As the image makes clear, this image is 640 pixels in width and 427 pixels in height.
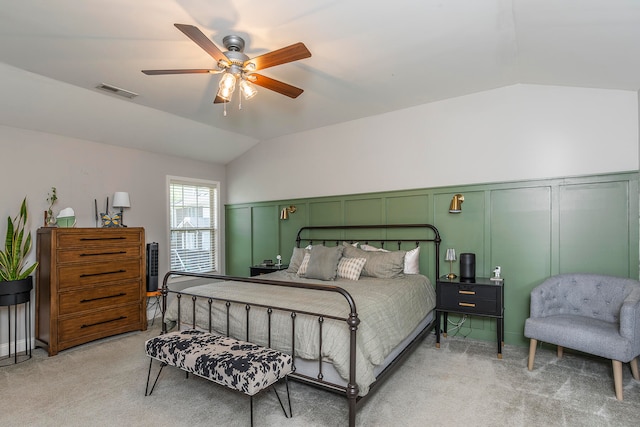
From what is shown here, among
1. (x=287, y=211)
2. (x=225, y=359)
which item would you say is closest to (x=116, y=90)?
(x=287, y=211)

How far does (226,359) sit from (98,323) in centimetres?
272

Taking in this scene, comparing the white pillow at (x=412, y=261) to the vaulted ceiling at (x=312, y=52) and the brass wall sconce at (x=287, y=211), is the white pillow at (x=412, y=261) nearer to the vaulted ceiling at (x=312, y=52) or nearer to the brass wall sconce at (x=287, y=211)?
the vaulted ceiling at (x=312, y=52)

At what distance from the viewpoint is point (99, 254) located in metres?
4.08

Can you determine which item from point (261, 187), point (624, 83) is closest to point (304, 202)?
point (261, 187)

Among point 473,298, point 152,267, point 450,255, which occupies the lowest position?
point 473,298

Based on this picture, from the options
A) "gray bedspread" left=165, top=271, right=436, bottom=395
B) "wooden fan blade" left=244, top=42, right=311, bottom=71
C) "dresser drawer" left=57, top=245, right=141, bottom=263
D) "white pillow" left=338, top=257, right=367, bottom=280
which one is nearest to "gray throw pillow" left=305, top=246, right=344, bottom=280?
"white pillow" left=338, top=257, right=367, bottom=280

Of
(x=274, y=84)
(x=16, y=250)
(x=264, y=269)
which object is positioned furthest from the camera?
(x=264, y=269)

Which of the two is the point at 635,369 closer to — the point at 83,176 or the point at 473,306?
the point at 473,306

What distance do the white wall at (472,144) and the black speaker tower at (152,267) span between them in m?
2.08

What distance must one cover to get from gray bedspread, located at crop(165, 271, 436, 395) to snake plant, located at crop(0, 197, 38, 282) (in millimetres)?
1826

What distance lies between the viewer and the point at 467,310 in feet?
11.6

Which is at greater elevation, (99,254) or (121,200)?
(121,200)

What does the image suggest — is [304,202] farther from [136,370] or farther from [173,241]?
[136,370]

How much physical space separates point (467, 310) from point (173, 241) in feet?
14.8
